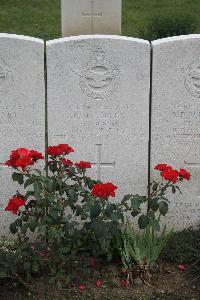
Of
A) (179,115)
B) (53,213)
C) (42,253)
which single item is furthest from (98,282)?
(179,115)

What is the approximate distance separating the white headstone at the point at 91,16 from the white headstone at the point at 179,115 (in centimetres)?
290

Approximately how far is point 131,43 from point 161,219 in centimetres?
136

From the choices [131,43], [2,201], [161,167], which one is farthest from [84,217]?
[131,43]

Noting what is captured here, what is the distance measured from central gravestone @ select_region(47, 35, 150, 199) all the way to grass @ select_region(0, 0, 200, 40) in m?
5.15

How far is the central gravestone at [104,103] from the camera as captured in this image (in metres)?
4.54

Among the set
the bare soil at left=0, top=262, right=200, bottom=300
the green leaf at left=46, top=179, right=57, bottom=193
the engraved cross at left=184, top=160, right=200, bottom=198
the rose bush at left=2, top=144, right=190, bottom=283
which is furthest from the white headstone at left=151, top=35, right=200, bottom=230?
the green leaf at left=46, top=179, right=57, bottom=193

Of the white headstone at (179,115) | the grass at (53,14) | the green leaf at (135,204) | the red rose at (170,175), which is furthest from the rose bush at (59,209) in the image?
the grass at (53,14)

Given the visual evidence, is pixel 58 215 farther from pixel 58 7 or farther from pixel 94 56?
pixel 58 7

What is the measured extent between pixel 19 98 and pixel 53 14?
255 inches

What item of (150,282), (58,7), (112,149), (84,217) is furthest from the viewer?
(58,7)

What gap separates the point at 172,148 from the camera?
15.8 ft

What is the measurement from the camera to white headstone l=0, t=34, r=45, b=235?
452 cm

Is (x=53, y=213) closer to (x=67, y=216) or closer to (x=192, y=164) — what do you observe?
(x=67, y=216)

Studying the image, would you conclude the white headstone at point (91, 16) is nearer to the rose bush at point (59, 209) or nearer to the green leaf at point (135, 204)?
the rose bush at point (59, 209)
